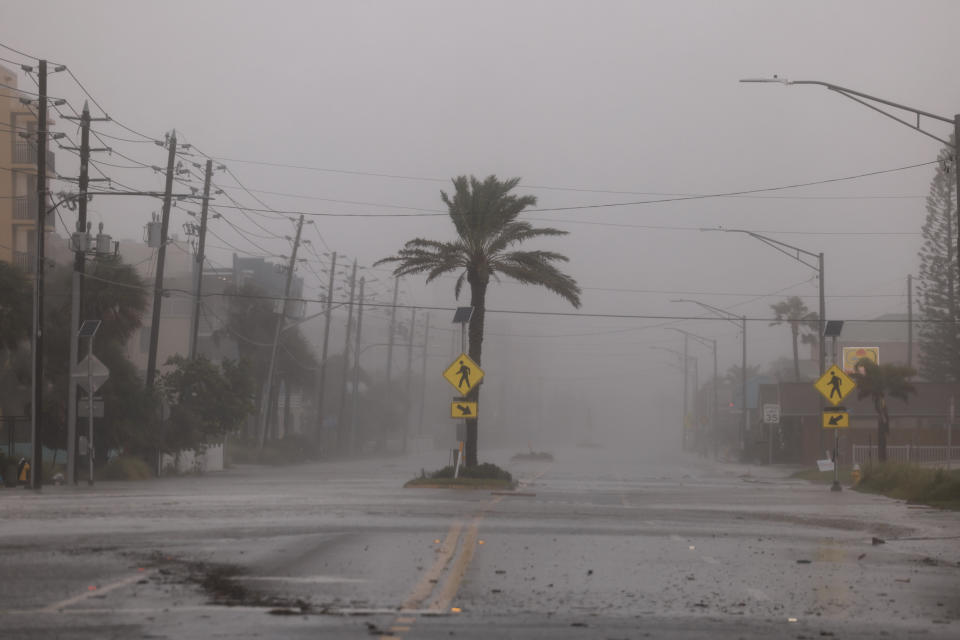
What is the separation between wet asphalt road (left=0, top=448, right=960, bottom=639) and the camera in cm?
1002

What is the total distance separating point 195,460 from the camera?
58.1 m

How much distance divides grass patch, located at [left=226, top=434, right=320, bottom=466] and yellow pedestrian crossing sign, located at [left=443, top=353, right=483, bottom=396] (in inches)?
1491

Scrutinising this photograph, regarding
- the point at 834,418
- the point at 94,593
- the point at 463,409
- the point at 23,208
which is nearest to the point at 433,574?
the point at 94,593

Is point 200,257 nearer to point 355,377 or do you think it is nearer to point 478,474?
point 478,474

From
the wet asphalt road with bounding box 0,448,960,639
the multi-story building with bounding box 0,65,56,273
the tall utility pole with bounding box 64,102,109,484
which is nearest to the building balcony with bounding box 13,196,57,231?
the multi-story building with bounding box 0,65,56,273

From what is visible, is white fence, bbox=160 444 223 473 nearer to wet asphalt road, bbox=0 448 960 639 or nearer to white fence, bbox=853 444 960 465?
white fence, bbox=853 444 960 465

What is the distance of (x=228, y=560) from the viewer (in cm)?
1410

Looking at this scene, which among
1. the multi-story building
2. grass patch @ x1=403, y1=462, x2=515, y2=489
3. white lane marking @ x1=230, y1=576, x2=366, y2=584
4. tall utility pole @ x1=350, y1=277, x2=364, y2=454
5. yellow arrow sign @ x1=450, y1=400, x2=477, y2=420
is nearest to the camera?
white lane marking @ x1=230, y1=576, x2=366, y2=584

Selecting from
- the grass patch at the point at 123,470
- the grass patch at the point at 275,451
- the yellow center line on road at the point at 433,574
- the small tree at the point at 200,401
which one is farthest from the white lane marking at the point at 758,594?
the grass patch at the point at 275,451

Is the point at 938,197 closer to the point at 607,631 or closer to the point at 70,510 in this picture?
the point at 70,510

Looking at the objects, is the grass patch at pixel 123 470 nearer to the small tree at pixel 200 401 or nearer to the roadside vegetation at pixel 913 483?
the small tree at pixel 200 401

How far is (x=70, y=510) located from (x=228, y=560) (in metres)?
9.23

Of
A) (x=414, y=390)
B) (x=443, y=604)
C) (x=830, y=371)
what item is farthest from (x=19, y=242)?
(x=414, y=390)

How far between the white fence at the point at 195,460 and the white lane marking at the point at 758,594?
142ft
